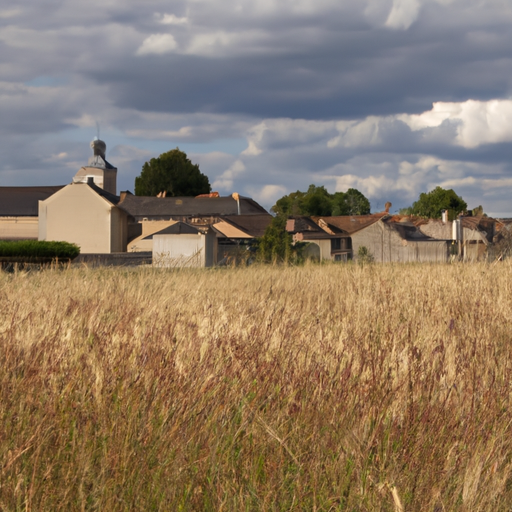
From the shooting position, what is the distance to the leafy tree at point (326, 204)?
9900cm

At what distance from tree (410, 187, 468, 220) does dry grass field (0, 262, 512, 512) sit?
3729 inches

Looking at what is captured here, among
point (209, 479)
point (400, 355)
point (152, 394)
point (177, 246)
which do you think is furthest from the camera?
point (177, 246)

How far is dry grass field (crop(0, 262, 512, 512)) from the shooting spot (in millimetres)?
2705

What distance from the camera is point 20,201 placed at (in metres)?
71.4

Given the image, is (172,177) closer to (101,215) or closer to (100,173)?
(100,173)

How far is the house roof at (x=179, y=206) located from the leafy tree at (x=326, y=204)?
17.1 meters

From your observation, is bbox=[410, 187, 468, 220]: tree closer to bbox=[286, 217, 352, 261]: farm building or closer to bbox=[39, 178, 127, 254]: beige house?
bbox=[286, 217, 352, 261]: farm building

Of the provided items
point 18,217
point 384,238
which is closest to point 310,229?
point 384,238

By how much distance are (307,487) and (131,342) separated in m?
2.15

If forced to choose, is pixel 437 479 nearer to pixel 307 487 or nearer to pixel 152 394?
pixel 307 487

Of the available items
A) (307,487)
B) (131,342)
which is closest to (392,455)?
(307,487)

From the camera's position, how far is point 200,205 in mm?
77812

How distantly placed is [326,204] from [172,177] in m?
26.1


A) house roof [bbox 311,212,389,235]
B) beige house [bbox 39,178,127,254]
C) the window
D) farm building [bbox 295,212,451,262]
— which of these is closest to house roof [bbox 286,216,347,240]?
farm building [bbox 295,212,451,262]
